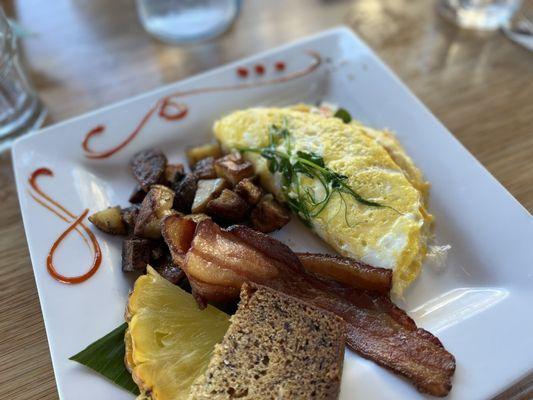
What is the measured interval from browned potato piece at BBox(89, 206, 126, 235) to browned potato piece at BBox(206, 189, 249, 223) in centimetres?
34

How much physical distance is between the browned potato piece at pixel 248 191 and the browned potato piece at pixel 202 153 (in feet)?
1.12

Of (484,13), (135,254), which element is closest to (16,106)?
(135,254)

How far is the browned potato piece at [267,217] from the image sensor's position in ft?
6.60

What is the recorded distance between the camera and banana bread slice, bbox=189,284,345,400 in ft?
4.79

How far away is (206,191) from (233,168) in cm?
14

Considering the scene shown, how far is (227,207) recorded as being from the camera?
196 cm

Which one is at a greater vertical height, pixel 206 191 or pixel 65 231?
pixel 206 191

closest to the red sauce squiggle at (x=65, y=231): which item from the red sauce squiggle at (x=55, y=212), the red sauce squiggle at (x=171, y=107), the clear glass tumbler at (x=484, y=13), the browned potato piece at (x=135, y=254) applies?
the red sauce squiggle at (x=55, y=212)

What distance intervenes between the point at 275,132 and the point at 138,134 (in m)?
0.65

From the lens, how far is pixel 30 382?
1810mm

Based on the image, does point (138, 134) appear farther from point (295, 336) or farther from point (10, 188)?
point (295, 336)

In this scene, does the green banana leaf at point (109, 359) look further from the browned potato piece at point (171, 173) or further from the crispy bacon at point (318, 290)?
the browned potato piece at point (171, 173)

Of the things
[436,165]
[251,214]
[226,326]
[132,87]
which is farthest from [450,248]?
[132,87]

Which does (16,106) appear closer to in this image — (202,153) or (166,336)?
(202,153)
